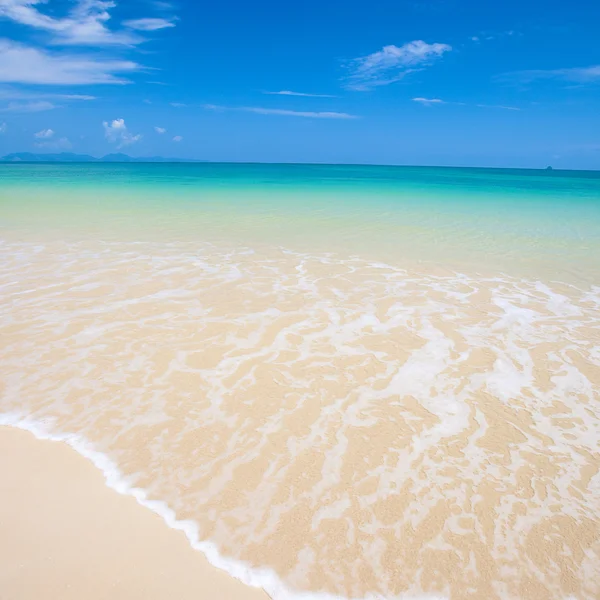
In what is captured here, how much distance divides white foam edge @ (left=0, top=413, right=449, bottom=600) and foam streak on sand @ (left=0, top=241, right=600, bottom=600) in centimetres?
1

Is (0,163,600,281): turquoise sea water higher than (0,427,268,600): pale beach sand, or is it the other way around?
(0,427,268,600): pale beach sand

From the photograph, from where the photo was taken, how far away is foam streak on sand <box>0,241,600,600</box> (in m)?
2.96

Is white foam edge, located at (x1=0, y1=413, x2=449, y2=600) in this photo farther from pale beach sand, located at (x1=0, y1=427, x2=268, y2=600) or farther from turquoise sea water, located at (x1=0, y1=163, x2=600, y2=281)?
turquoise sea water, located at (x1=0, y1=163, x2=600, y2=281)

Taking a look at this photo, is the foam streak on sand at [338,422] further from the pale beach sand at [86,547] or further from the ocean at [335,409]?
the pale beach sand at [86,547]

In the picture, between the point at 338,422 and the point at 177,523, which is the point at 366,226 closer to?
the point at 338,422

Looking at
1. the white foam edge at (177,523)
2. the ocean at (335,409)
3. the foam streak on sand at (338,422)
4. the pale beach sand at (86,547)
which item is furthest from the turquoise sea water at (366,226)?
the pale beach sand at (86,547)

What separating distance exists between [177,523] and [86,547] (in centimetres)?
59

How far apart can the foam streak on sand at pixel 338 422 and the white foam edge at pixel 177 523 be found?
0.04 feet

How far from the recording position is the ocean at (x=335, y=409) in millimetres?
2986

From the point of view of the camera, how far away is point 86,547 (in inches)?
114

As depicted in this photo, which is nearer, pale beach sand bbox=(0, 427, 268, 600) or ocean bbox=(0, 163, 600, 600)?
pale beach sand bbox=(0, 427, 268, 600)

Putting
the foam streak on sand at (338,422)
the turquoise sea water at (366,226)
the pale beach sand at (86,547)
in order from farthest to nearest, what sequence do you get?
the turquoise sea water at (366,226), the foam streak on sand at (338,422), the pale beach sand at (86,547)

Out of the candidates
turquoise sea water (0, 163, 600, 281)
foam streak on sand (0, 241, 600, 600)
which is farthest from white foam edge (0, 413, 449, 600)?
turquoise sea water (0, 163, 600, 281)

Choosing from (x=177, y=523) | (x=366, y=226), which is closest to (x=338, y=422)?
(x=177, y=523)
